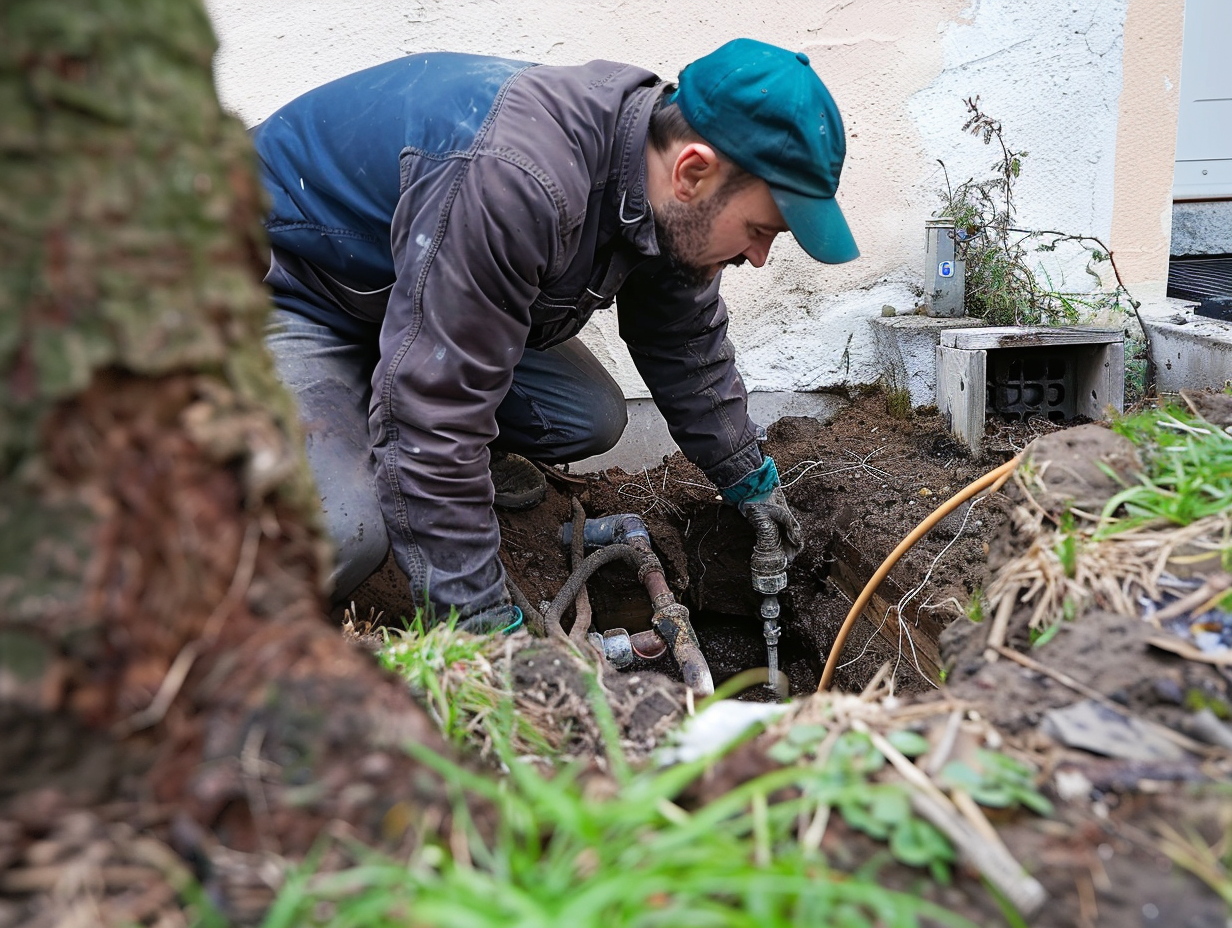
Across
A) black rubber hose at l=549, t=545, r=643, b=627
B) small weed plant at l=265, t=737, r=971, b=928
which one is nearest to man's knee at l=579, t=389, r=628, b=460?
black rubber hose at l=549, t=545, r=643, b=627

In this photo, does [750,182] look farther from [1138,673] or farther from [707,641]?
[707,641]

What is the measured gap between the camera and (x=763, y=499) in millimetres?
2701

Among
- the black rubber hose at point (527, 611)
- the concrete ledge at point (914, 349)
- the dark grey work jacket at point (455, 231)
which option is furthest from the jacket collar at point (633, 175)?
the concrete ledge at point (914, 349)

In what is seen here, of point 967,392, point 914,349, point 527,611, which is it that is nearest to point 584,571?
point 527,611

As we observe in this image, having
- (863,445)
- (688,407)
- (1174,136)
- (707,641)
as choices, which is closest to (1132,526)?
(688,407)

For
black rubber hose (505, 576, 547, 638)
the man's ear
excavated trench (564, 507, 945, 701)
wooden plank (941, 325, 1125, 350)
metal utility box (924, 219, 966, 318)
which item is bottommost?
excavated trench (564, 507, 945, 701)

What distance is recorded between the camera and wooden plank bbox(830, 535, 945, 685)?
7.65 ft

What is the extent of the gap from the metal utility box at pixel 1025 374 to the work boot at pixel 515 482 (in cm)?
149

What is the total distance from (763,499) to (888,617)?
0.52 metres

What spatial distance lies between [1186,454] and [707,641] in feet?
6.96

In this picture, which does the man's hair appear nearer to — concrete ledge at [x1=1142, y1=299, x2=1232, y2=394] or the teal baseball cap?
the teal baseball cap

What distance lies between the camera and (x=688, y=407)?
2.63 meters

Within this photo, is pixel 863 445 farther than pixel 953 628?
Yes

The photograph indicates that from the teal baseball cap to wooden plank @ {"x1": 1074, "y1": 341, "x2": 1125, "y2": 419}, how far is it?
1475 millimetres
